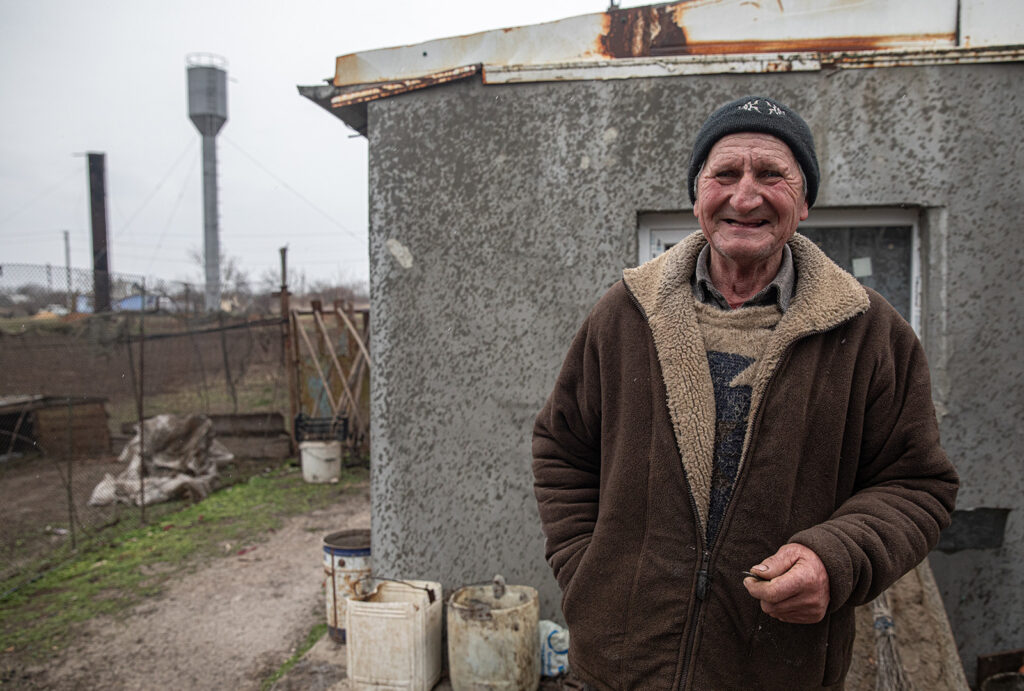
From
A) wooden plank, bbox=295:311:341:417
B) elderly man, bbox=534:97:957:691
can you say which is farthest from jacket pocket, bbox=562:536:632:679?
wooden plank, bbox=295:311:341:417

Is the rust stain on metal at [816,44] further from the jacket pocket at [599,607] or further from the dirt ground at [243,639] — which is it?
the jacket pocket at [599,607]

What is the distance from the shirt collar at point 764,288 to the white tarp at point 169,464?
23.6 feet

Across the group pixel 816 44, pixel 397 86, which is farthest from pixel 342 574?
pixel 816 44

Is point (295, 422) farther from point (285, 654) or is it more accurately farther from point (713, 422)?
point (713, 422)

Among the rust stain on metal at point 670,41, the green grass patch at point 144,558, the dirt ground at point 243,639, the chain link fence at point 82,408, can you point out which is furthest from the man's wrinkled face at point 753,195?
the chain link fence at point 82,408

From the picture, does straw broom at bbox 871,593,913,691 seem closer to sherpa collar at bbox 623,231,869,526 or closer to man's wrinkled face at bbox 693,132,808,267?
sherpa collar at bbox 623,231,869,526

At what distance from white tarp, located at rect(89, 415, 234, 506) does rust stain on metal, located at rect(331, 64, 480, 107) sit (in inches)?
213

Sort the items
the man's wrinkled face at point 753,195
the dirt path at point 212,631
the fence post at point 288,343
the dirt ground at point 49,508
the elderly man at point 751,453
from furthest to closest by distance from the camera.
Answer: the fence post at point 288,343, the dirt ground at point 49,508, the dirt path at point 212,631, the man's wrinkled face at point 753,195, the elderly man at point 751,453

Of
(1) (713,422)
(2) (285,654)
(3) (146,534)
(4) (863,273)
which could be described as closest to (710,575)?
(1) (713,422)

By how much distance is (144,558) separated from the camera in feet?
19.5

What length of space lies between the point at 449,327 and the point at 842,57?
7.44 ft

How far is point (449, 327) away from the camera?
3.62 meters

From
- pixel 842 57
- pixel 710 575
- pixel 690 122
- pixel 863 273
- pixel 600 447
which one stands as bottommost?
pixel 710 575

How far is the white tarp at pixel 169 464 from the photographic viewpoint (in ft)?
24.4
